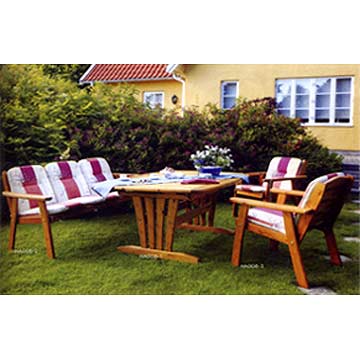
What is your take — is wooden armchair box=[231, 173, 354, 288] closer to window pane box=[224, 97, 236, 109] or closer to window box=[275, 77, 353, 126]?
window box=[275, 77, 353, 126]

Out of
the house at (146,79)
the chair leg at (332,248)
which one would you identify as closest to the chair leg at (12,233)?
the house at (146,79)

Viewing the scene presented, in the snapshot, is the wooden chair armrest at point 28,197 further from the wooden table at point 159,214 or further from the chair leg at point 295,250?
the chair leg at point 295,250

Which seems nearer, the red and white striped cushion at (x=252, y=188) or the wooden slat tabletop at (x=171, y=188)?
the wooden slat tabletop at (x=171, y=188)

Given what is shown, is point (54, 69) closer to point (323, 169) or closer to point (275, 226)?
point (275, 226)

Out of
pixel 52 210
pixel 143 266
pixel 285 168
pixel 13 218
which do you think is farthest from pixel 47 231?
pixel 285 168

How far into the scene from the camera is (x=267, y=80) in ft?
12.6

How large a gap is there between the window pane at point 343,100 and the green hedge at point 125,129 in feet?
1.28

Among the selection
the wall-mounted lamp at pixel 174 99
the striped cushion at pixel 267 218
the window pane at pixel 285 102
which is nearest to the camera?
the striped cushion at pixel 267 218

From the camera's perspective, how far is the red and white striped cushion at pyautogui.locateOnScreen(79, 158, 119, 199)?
422cm

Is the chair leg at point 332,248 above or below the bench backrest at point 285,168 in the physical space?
below

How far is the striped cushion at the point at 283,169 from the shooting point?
4.17m
